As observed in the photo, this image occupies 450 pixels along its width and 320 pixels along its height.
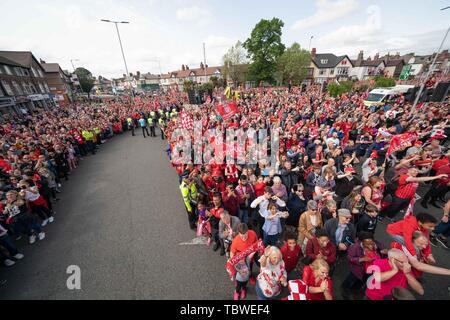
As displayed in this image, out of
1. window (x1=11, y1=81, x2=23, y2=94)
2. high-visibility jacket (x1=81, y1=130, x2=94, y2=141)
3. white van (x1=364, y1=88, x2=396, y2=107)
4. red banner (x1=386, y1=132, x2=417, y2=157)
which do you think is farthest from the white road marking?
window (x1=11, y1=81, x2=23, y2=94)

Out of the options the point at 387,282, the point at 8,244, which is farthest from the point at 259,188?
the point at 8,244

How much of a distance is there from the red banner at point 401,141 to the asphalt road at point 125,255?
225 centimetres

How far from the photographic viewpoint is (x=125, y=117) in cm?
1977

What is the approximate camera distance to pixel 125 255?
503cm

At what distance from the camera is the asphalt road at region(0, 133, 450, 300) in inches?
161

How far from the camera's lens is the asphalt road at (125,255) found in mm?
4082

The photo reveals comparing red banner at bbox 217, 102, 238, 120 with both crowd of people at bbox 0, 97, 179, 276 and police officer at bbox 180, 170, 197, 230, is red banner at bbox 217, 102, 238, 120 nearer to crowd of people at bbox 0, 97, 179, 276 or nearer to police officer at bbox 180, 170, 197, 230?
police officer at bbox 180, 170, 197, 230

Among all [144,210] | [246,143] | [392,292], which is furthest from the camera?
[246,143]

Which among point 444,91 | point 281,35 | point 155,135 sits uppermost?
point 281,35

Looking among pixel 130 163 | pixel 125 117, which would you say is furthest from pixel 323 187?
pixel 125 117

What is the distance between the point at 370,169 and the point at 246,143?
15.0 feet

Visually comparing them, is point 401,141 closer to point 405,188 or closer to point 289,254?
point 405,188

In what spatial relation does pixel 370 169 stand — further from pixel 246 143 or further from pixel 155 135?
pixel 155 135

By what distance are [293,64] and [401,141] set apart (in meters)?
44.9
